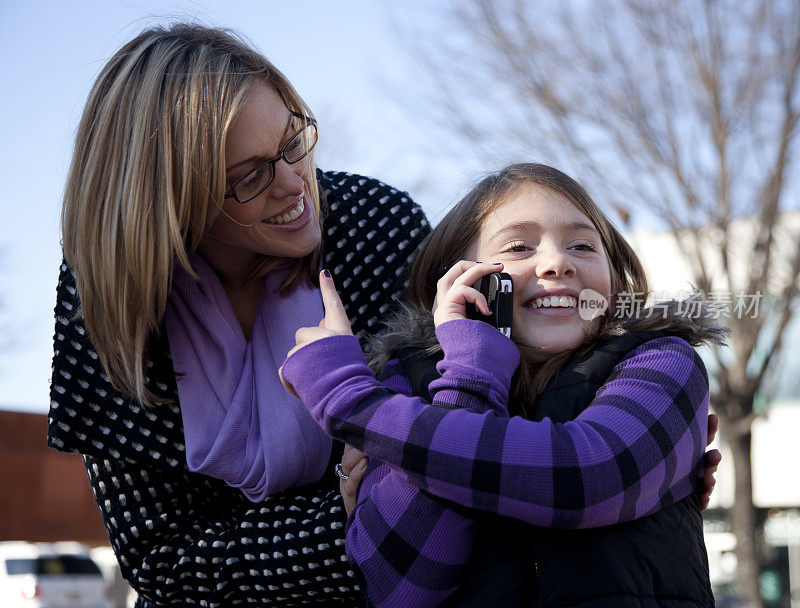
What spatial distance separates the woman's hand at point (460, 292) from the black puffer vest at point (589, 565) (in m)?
0.28

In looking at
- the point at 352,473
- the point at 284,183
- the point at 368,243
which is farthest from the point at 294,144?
the point at 352,473

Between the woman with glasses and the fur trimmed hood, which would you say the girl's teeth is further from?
the woman with glasses

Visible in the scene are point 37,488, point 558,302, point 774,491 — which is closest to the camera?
point 558,302

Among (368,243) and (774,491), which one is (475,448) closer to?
(368,243)

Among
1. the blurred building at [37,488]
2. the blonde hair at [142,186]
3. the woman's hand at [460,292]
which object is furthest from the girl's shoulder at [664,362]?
the blurred building at [37,488]

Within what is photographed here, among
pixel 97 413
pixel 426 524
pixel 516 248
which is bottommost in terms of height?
pixel 426 524

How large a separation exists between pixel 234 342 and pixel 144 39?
863 mm

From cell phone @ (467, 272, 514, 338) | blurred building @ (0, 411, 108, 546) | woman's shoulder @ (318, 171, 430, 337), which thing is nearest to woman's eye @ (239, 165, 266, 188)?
woman's shoulder @ (318, 171, 430, 337)

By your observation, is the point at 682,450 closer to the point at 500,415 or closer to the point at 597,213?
the point at 500,415

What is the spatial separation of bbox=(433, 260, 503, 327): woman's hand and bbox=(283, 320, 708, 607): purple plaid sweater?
5cm

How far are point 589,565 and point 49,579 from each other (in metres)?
13.7

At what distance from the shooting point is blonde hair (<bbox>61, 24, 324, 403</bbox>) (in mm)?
2143

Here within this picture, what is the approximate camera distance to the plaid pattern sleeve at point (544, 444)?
5.05ft

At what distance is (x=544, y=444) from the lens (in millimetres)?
1561
